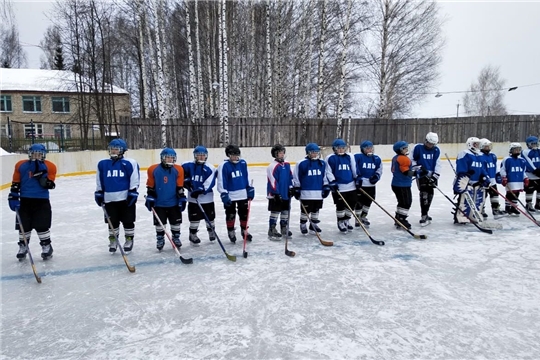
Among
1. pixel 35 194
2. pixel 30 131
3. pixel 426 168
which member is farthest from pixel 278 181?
pixel 30 131

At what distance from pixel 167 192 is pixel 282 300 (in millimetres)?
2193

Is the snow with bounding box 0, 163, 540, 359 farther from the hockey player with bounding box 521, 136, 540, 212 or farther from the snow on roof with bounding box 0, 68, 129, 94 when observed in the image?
the snow on roof with bounding box 0, 68, 129, 94

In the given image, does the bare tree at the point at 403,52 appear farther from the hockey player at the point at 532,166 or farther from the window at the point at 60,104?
the window at the point at 60,104

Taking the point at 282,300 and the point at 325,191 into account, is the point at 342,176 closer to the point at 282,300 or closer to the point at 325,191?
the point at 325,191

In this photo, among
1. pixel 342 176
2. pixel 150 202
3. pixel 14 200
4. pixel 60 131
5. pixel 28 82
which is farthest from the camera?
pixel 28 82

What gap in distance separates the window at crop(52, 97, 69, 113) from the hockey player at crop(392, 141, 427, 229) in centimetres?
3097

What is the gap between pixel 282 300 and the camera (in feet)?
10.8

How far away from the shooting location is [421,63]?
70.1 ft

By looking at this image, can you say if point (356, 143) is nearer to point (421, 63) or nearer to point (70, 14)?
point (421, 63)

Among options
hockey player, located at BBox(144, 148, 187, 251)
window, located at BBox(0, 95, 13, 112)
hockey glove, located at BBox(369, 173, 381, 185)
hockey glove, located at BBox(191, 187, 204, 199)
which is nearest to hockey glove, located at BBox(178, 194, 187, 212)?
hockey player, located at BBox(144, 148, 187, 251)

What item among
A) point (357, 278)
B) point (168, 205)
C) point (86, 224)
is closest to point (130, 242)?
point (168, 205)

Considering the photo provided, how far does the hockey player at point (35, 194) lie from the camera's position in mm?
4447

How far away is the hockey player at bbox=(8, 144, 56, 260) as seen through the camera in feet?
14.6

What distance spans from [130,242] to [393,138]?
655 inches
